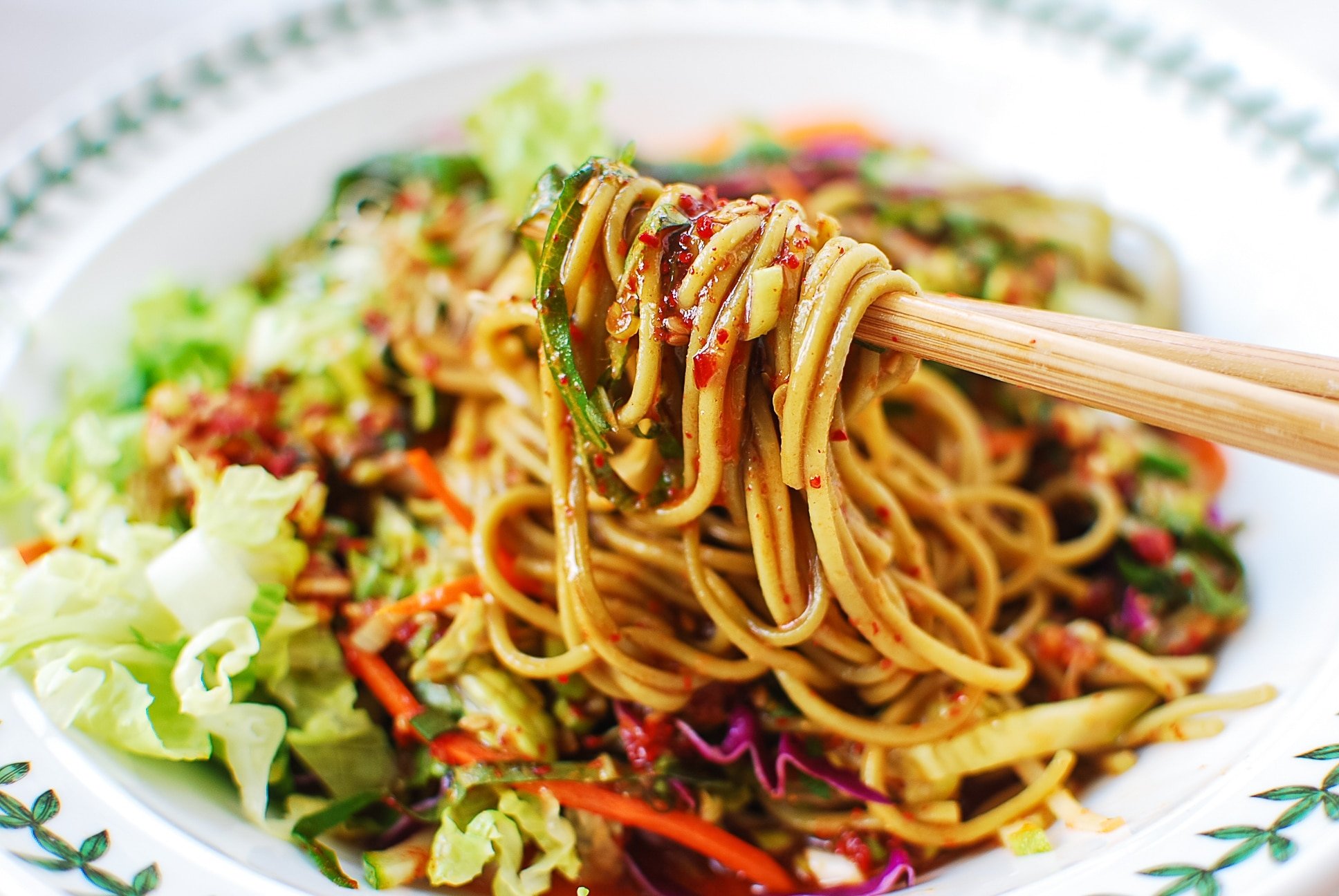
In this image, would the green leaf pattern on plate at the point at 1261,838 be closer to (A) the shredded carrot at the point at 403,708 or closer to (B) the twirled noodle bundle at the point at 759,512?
(B) the twirled noodle bundle at the point at 759,512

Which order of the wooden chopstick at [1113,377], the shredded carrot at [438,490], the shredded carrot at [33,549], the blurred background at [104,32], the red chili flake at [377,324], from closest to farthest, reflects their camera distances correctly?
1. the wooden chopstick at [1113,377]
2. the shredded carrot at [33,549]
3. the shredded carrot at [438,490]
4. the red chili flake at [377,324]
5. the blurred background at [104,32]

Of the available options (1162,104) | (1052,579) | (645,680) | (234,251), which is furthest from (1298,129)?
(234,251)

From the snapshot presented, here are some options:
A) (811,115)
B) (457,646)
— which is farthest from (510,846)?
(811,115)

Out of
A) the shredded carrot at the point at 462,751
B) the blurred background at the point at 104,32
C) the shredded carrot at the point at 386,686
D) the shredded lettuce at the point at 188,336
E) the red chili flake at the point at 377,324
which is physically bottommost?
the shredded carrot at the point at 462,751

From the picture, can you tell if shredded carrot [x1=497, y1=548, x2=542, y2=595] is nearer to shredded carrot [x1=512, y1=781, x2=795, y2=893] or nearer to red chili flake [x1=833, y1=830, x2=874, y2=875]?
shredded carrot [x1=512, y1=781, x2=795, y2=893]

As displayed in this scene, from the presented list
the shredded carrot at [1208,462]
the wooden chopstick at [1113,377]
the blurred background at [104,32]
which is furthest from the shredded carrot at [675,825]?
the blurred background at [104,32]

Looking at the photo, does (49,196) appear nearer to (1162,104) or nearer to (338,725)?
(338,725)
